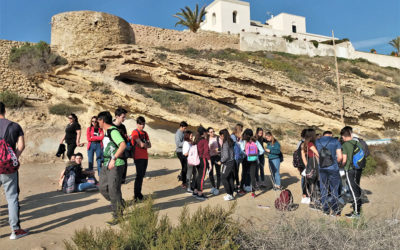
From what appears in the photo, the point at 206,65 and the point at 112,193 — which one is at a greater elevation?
the point at 206,65

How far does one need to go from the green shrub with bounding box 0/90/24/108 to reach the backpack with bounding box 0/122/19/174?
11787 millimetres

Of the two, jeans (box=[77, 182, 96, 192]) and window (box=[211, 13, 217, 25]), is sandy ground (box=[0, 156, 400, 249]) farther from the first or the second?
window (box=[211, 13, 217, 25])

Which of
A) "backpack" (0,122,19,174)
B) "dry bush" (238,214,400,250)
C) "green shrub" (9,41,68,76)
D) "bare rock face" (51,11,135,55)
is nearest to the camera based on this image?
"dry bush" (238,214,400,250)

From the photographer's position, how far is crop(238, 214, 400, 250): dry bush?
249cm

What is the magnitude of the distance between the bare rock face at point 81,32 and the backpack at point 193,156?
1106 cm

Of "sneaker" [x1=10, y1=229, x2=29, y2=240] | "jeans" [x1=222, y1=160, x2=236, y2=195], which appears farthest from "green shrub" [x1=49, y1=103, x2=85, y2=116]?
"sneaker" [x1=10, y1=229, x2=29, y2=240]

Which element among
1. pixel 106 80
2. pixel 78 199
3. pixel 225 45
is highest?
pixel 225 45

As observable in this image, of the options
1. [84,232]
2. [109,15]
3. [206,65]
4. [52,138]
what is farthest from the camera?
[109,15]

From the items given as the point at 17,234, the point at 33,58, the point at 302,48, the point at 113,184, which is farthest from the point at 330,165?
the point at 302,48

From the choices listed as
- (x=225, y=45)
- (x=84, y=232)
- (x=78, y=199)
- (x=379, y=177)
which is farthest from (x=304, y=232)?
(x=225, y=45)

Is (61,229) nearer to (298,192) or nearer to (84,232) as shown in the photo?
(84,232)

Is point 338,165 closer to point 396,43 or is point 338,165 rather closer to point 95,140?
point 95,140

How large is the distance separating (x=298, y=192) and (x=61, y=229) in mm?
5494

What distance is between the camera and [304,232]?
265cm
